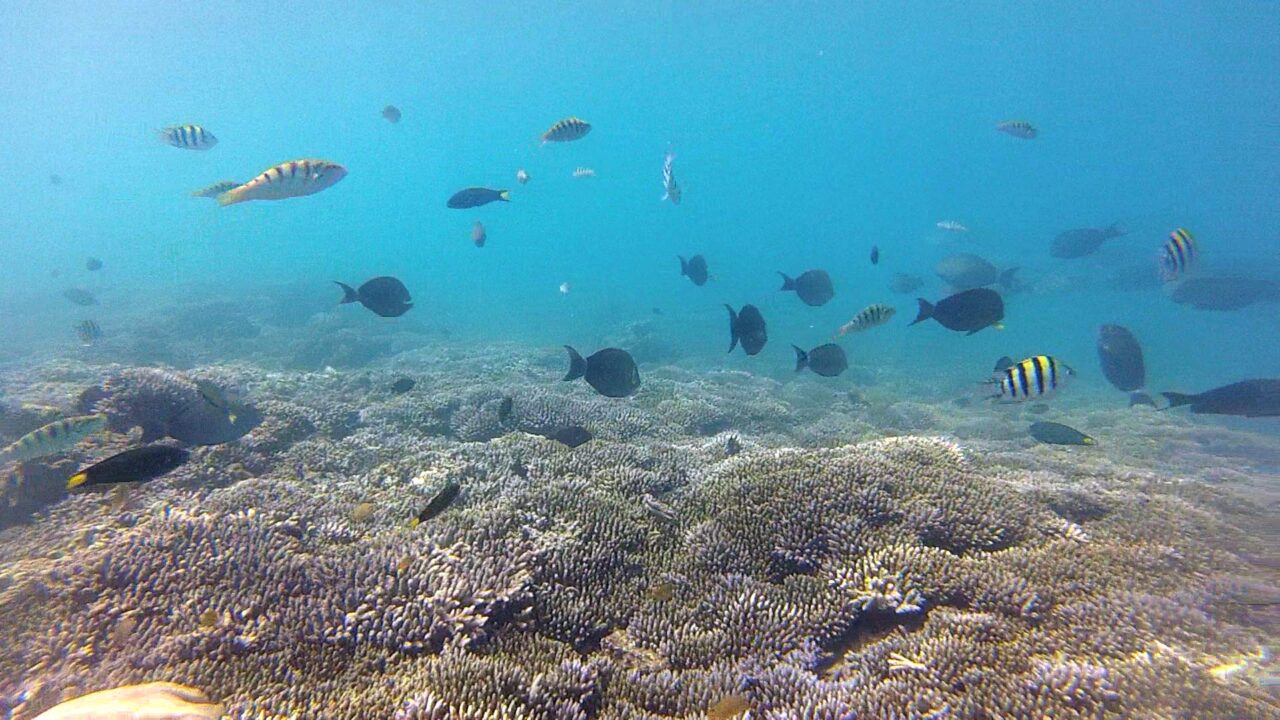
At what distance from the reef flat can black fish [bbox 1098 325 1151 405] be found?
290 cm

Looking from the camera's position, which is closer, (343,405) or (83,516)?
(83,516)

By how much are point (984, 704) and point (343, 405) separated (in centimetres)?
978

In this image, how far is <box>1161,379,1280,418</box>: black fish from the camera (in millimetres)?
5297

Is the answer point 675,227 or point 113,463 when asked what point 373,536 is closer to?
point 113,463

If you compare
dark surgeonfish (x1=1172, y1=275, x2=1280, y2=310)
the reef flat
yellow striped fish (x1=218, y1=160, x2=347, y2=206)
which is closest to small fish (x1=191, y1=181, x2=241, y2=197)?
yellow striped fish (x1=218, y1=160, x2=347, y2=206)

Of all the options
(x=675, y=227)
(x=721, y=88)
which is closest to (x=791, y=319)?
(x=721, y=88)

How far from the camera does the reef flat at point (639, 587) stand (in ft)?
9.36

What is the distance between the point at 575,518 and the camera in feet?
15.3

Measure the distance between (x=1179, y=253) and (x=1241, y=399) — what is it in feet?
10.2

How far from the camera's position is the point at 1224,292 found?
21203mm

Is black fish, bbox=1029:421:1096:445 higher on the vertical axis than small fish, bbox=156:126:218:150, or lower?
lower

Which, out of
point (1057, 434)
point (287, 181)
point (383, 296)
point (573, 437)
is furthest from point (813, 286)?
point (287, 181)

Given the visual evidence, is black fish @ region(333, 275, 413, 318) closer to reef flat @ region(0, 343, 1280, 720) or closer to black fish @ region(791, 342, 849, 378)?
reef flat @ region(0, 343, 1280, 720)

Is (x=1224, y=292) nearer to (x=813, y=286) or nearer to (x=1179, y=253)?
(x=1179, y=253)
